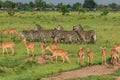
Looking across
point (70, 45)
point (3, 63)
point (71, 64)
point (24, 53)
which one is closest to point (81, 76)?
point (71, 64)

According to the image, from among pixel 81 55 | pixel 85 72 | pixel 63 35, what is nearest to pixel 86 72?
pixel 85 72

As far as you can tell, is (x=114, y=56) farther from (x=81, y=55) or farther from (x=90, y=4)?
(x=90, y=4)

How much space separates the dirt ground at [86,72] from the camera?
15.3m

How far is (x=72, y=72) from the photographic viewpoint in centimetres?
1636

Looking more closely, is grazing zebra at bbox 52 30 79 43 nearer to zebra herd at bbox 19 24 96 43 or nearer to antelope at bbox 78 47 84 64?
zebra herd at bbox 19 24 96 43

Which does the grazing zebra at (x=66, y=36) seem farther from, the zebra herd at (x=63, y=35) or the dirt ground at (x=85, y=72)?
the dirt ground at (x=85, y=72)

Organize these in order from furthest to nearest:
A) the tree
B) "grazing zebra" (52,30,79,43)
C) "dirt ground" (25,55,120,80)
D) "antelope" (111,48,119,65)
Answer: the tree < "grazing zebra" (52,30,79,43) < "antelope" (111,48,119,65) < "dirt ground" (25,55,120,80)

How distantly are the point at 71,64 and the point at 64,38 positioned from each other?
7.36 metres

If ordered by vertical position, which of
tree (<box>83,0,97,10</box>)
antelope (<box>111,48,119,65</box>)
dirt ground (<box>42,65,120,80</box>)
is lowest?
tree (<box>83,0,97,10</box>)

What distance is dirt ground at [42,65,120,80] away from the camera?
1529 centimetres

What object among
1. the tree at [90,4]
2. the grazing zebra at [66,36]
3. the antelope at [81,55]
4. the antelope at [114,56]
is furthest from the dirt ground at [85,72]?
the tree at [90,4]

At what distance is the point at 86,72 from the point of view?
1641 cm

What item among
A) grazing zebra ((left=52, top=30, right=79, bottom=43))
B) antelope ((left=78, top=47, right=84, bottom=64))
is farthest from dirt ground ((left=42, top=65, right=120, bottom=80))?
grazing zebra ((left=52, top=30, right=79, bottom=43))

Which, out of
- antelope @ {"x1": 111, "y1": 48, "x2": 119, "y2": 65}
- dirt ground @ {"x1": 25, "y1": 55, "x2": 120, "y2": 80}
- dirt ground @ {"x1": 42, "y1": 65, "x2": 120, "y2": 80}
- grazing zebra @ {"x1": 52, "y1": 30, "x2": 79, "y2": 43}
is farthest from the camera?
grazing zebra @ {"x1": 52, "y1": 30, "x2": 79, "y2": 43}
